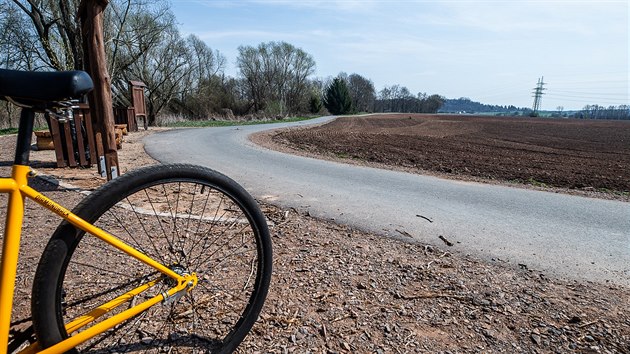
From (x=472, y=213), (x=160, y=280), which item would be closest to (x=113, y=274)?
(x=160, y=280)

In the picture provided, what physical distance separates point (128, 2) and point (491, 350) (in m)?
22.8

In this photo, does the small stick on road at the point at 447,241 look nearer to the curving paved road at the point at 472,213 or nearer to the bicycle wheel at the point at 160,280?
the curving paved road at the point at 472,213

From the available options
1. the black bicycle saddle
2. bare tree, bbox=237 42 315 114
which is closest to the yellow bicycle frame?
the black bicycle saddle

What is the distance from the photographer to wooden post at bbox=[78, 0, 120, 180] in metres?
5.60

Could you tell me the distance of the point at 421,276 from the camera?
3057mm

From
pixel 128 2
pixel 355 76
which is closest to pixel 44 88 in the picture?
pixel 128 2

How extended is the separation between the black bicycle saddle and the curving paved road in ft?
11.4

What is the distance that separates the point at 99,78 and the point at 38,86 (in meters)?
5.14

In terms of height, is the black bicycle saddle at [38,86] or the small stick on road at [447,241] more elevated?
the black bicycle saddle at [38,86]

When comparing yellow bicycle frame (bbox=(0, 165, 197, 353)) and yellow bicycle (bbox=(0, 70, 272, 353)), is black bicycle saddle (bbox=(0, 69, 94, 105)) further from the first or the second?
yellow bicycle frame (bbox=(0, 165, 197, 353))

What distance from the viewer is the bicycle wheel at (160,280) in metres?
1.43

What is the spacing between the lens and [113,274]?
2770mm

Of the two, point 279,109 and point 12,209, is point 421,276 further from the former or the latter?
point 279,109

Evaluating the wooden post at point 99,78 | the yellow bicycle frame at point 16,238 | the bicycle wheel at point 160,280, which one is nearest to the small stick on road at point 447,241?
the bicycle wheel at point 160,280
